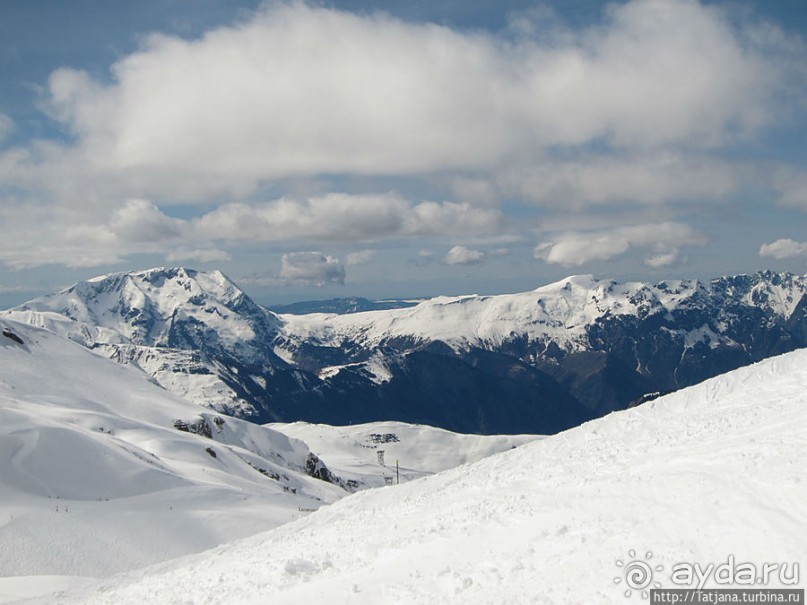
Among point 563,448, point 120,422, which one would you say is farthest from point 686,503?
point 120,422

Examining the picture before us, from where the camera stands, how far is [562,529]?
16.6 metres

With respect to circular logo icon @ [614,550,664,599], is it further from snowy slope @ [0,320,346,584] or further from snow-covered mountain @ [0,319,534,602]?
snowy slope @ [0,320,346,584]

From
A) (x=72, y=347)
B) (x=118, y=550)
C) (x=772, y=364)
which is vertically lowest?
(x=118, y=550)

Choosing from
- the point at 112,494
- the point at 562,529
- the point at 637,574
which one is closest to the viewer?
the point at 637,574

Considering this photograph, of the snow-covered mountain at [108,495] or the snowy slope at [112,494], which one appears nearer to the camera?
the snow-covered mountain at [108,495]

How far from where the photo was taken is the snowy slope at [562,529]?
14500 mm

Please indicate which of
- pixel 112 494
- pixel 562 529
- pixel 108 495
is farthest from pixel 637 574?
pixel 112 494

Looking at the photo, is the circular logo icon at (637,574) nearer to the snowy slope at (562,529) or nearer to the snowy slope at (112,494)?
the snowy slope at (562,529)

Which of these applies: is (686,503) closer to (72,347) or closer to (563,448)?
(563,448)

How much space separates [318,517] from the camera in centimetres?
2736

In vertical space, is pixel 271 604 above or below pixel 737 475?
below

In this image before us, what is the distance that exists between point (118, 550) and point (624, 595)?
22968 millimetres

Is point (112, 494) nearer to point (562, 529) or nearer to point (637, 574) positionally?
point (562, 529)

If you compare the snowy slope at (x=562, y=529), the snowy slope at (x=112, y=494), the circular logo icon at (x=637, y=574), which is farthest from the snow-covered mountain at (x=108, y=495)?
the circular logo icon at (x=637, y=574)
